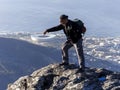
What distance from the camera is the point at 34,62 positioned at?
482ft

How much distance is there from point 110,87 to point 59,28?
3.86 metres

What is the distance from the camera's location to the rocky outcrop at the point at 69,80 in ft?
63.0

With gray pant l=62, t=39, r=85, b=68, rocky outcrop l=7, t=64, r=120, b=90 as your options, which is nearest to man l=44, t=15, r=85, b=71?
gray pant l=62, t=39, r=85, b=68

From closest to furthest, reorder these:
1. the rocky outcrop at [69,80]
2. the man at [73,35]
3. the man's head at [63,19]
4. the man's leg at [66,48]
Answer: the rocky outcrop at [69,80], the man's head at [63,19], the man at [73,35], the man's leg at [66,48]

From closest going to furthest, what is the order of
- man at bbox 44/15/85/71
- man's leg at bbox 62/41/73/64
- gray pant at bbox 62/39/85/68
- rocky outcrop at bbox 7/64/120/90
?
rocky outcrop at bbox 7/64/120/90 → man at bbox 44/15/85/71 → gray pant at bbox 62/39/85/68 → man's leg at bbox 62/41/73/64

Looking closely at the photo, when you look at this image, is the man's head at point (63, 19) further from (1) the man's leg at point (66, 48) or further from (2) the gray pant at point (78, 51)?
(1) the man's leg at point (66, 48)

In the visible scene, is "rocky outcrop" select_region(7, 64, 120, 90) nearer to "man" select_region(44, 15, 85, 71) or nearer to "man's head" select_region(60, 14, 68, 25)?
"man" select_region(44, 15, 85, 71)

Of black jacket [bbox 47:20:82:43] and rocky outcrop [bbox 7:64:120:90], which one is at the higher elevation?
black jacket [bbox 47:20:82:43]

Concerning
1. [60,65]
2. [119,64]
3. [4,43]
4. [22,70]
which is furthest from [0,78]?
[60,65]

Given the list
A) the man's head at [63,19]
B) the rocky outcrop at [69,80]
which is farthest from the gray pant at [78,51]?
the man's head at [63,19]

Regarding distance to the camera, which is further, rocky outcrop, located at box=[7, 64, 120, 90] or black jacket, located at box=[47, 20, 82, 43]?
black jacket, located at box=[47, 20, 82, 43]

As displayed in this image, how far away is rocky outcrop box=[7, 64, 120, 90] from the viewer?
756 inches

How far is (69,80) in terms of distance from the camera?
1988 cm

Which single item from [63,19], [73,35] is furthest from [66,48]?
[63,19]
